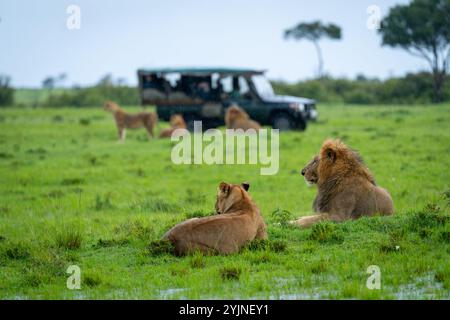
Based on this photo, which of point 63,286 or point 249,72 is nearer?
point 63,286

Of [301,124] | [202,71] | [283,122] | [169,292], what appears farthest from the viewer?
[202,71]

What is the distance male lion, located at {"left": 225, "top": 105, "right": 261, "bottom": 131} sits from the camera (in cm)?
2359

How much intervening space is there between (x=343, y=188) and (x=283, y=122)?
1630 cm

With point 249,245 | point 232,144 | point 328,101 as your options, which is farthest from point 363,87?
point 249,245

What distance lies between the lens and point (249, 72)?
1033 inches

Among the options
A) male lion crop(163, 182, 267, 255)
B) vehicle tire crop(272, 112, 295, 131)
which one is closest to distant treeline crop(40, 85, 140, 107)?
vehicle tire crop(272, 112, 295, 131)

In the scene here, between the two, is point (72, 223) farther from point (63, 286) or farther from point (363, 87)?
point (363, 87)

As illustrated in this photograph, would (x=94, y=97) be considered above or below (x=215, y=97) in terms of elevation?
above

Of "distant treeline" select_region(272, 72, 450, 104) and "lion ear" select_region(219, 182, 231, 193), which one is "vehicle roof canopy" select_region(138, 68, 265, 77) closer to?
"lion ear" select_region(219, 182, 231, 193)

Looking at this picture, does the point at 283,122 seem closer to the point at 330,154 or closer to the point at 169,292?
the point at 330,154

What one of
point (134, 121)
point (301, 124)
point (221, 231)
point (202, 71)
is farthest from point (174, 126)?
point (221, 231)

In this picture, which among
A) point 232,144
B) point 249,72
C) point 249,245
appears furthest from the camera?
point 249,72

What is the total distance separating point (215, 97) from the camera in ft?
85.6
